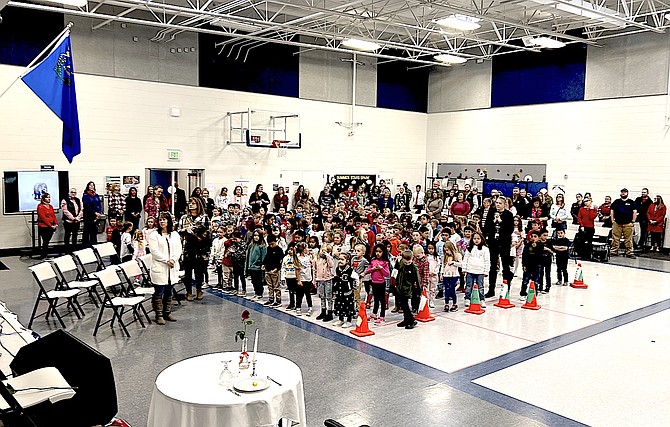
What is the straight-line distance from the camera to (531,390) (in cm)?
580

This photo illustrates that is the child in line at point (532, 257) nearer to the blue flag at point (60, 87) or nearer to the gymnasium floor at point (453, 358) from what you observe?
the gymnasium floor at point (453, 358)

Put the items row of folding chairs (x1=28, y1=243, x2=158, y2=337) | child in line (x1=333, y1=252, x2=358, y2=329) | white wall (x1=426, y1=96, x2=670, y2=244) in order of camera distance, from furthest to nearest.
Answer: white wall (x1=426, y1=96, x2=670, y2=244) < child in line (x1=333, y1=252, x2=358, y2=329) < row of folding chairs (x1=28, y1=243, x2=158, y2=337)

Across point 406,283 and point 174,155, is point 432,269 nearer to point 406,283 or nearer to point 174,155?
point 406,283

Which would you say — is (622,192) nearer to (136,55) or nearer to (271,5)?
(271,5)

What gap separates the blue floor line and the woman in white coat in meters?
1.50

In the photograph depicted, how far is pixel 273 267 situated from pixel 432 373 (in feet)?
11.5

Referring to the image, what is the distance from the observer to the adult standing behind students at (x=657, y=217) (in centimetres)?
1510

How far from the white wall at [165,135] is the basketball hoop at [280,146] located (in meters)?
0.27

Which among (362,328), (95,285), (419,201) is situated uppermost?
(419,201)

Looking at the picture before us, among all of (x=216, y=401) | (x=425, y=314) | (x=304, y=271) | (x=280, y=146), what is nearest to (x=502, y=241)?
(x=425, y=314)

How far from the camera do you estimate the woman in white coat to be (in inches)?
301

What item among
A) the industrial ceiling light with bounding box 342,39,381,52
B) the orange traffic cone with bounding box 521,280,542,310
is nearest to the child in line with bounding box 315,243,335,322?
the orange traffic cone with bounding box 521,280,542,310

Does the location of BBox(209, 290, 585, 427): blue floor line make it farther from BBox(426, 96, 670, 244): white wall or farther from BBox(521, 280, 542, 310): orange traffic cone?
BBox(426, 96, 670, 244): white wall

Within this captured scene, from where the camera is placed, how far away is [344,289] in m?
8.02
